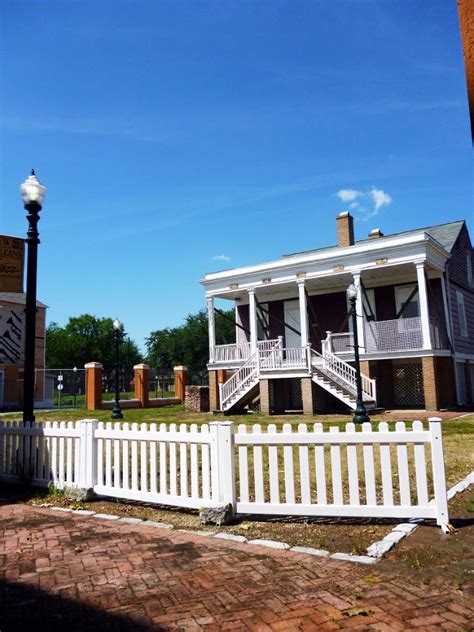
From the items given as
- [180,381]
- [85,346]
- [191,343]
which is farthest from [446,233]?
[85,346]

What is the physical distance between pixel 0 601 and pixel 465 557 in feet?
11.7

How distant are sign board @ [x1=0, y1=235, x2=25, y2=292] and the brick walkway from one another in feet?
14.6

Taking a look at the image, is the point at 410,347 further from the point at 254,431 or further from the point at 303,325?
the point at 254,431

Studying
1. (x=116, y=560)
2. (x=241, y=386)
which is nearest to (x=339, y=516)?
(x=116, y=560)

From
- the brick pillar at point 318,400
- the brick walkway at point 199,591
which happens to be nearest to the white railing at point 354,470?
the brick walkway at point 199,591

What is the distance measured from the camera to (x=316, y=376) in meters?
19.2

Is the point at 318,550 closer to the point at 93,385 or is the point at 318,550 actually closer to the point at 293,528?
the point at 293,528

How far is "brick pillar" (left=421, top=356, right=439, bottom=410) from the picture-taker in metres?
17.9

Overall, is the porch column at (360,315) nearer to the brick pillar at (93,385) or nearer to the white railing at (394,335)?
the white railing at (394,335)

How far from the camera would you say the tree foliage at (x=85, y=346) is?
253 ft

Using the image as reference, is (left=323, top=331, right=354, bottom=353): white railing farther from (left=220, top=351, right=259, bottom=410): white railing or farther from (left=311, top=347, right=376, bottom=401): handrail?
(left=220, top=351, right=259, bottom=410): white railing

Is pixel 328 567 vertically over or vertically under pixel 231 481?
under

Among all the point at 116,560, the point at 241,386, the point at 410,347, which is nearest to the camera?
the point at 116,560

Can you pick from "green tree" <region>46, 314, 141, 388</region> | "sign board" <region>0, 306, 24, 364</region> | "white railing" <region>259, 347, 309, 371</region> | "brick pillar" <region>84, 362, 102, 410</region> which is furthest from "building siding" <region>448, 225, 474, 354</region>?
"green tree" <region>46, 314, 141, 388</region>
